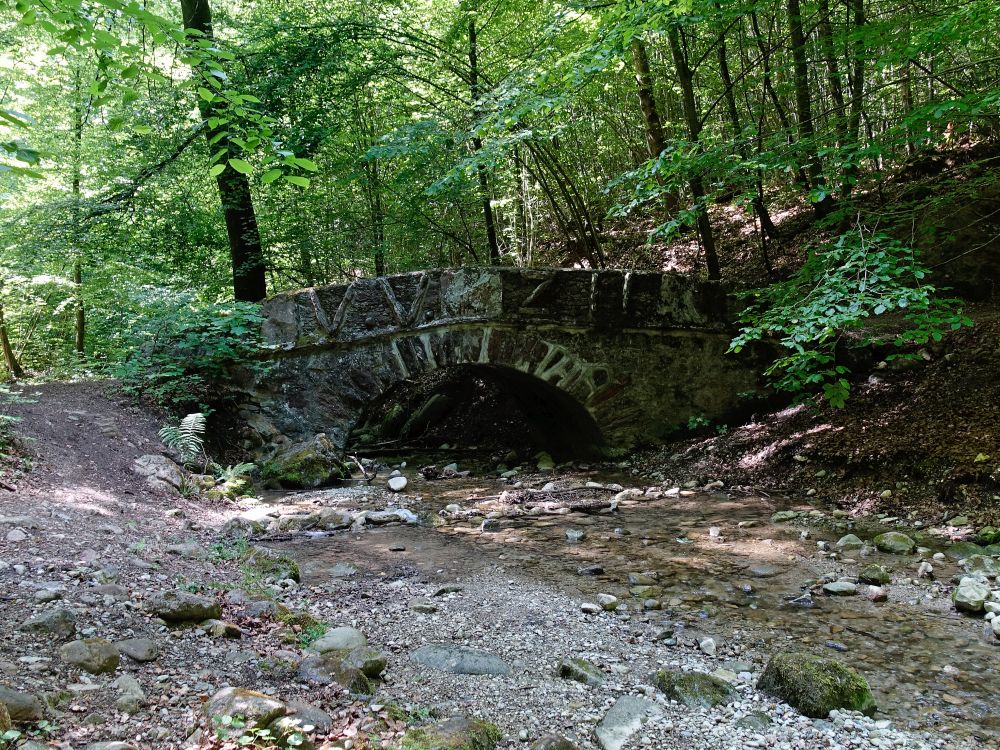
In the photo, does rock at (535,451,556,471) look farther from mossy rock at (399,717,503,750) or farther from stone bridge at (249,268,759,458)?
mossy rock at (399,717,503,750)

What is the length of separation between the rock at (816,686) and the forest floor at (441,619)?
6cm

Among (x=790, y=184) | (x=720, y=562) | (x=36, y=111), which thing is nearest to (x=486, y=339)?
(x=720, y=562)

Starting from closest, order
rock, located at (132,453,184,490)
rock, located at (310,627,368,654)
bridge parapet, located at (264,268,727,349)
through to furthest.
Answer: rock, located at (310,627,368,654)
rock, located at (132,453,184,490)
bridge parapet, located at (264,268,727,349)

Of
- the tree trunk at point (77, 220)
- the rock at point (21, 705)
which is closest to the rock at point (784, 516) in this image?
the rock at point (21, 705)

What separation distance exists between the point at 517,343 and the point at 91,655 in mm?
5107

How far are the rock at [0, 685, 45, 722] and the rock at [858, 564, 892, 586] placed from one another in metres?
3.60

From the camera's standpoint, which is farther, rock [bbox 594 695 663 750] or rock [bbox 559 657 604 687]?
rock [bbox 559 657 604 687]

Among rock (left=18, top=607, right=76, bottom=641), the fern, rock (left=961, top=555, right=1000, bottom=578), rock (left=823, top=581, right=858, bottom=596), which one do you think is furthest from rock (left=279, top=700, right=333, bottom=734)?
the fern

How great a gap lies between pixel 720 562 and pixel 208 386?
5034mm

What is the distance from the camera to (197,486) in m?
5.18

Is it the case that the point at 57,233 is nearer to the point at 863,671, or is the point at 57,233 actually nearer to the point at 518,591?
the point at 518,591

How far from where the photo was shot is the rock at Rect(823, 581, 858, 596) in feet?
11.0

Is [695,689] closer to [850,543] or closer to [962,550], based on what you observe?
[850,543]

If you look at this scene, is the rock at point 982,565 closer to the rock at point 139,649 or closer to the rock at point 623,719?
the rock at point 623,719
